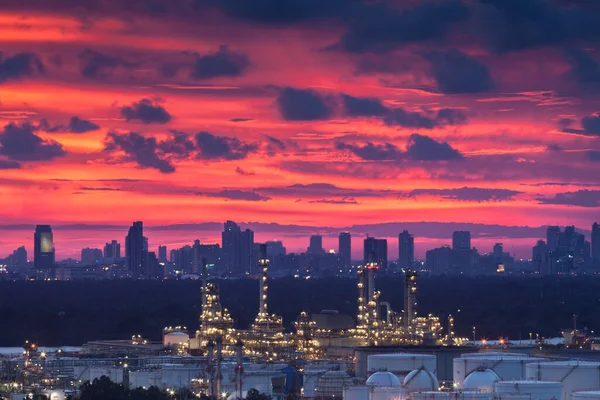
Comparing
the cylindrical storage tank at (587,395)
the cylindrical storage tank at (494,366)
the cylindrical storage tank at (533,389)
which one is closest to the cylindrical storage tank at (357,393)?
the cylindrical storage tank at (533,389)

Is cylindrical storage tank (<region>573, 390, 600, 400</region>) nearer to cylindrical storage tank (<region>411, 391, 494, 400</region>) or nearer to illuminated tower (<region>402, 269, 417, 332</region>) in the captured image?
cylindrical storage tank (<region>411, 391, 494, 400</region>)

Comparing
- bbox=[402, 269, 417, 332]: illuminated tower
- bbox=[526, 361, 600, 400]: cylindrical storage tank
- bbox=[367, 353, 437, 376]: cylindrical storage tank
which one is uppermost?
bbox=[402, 269, 417, 332]: illuminated tower

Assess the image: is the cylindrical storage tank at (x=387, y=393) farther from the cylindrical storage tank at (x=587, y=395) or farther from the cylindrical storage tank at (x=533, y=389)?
the cylindrical storage tank at (x=587, y=395)

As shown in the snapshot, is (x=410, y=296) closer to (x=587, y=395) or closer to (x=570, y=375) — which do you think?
(x=570, y=375)

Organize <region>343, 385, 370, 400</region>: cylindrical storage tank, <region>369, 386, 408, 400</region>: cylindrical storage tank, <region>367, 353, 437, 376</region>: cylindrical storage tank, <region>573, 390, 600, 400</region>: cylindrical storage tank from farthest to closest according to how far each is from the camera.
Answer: <region>367, 353, 437, 376</region>: cylindrical storage tank, <region>343, 385, 370, 400</region>: cylindrical storage tank, <region>369, 386, 408, 400</region>: cylindrical storage tank, <region>573, 390, 600, 400</region>: cylindrical storage tank

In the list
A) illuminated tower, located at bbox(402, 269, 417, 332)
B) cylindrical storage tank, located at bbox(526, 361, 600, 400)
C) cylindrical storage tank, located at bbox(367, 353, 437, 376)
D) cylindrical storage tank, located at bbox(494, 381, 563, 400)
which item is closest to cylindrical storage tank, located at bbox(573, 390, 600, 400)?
cylindrical storage tank, located at bbox(494, 381, 563, 400)

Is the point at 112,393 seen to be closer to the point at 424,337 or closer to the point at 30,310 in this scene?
the point at 424,337
